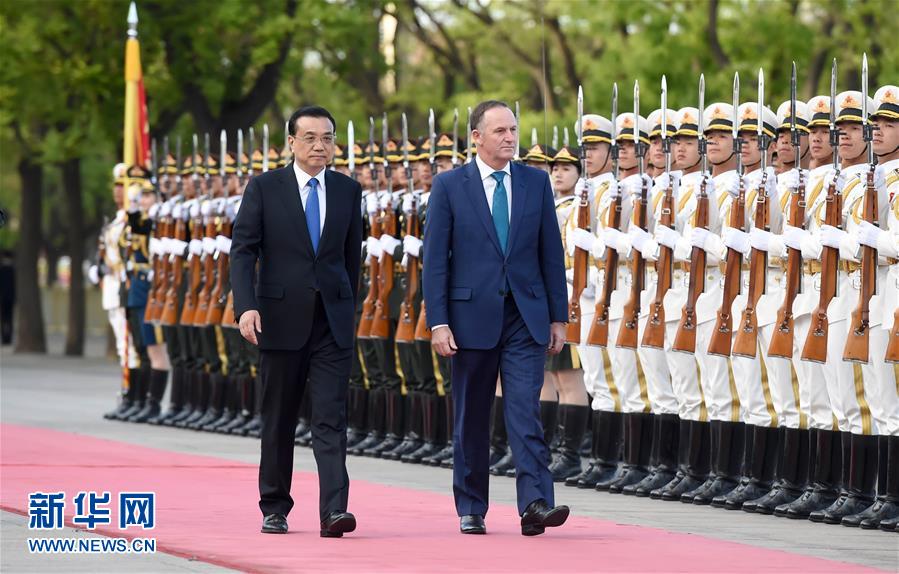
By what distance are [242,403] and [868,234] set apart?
8.04 metres

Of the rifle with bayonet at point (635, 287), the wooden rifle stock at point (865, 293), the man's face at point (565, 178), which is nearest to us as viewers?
the wooden rifle stock at point (865, 293)

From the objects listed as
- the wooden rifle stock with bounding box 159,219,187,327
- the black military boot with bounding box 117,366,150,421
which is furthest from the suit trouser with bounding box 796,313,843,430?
the black military boot with bounding box 117,366,150,421

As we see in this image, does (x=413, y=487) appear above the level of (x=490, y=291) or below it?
below

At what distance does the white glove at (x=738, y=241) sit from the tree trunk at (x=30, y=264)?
24.3m

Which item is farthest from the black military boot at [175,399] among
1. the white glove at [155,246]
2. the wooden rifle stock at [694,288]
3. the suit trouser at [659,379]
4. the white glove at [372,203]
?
the wooden rifle stock at [694,288]

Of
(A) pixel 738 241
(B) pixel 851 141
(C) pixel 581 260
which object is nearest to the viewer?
(B) pixel 851 141

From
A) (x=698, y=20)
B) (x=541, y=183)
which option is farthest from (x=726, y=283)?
(x=698, y=20)

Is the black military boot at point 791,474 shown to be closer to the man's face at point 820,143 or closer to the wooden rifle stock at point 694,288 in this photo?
the wooden rifle stock at point 694,288

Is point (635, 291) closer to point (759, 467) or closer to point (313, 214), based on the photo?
point (759, 467)

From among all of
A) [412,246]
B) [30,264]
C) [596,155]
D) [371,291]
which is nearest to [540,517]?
[596,155]

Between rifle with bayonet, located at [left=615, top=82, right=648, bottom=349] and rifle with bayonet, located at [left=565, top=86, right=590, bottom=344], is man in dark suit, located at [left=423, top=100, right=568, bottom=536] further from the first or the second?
rifle with bayonet, located at [left=565, top=86, right=590, bottom=344]

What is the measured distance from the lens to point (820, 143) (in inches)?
418

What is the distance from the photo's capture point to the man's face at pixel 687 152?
11.6 meters

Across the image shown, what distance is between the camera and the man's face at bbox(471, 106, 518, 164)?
9312 mm
